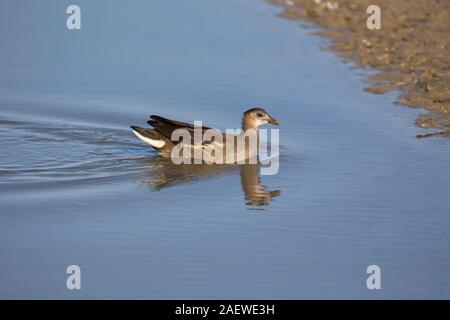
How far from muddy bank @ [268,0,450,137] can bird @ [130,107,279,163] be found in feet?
8.87

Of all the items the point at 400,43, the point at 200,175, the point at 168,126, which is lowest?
the point at 200,175

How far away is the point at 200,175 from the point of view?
12797 mm

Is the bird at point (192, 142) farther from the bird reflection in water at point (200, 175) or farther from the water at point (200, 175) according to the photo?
the water at point (200, 175)

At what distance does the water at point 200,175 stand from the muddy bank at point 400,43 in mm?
449

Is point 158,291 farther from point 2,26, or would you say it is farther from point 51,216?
point 2,26

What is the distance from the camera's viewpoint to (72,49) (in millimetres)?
17906

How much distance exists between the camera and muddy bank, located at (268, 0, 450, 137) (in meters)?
15.9

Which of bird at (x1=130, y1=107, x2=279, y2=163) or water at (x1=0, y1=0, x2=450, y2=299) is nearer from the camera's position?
water at (x1=0, y1=0, x2=450, y2=299)

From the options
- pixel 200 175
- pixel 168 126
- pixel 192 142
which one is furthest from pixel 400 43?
pixel 200 175

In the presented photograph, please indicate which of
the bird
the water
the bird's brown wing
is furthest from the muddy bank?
the bird's brown wing

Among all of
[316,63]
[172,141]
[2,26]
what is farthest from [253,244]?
[2,26]

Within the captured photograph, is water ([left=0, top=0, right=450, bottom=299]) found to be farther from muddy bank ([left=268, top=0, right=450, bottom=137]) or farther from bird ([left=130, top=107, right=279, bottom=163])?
muddy bank ([left=268, top=0, right=450, bottom=137])

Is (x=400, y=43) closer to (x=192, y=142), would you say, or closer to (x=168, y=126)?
(x=192, y=142)

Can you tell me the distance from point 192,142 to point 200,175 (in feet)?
2.51
